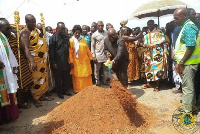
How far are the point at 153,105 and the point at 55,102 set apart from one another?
Answer: 2361 millimetres

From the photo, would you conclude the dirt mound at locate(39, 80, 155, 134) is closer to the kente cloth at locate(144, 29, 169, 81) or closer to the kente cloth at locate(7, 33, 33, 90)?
the kente cloth at locate(7, 33, 33, 90)

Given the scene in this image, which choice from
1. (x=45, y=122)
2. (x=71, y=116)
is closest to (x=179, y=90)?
(x=71, y=116)

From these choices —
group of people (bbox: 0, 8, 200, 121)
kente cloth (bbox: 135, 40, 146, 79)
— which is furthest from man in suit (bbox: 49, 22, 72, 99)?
kente cloth (bbox: 135, 40, 146, 79)

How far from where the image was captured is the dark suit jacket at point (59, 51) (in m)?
4.76

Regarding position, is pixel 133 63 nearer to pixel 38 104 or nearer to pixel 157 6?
pixel 157 6

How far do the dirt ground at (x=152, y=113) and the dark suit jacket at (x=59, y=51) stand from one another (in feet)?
3.12

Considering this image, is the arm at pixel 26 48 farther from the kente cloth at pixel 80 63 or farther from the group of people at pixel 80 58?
the kente cloth at pixel 80 63

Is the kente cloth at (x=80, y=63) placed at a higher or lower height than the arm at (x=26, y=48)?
lower

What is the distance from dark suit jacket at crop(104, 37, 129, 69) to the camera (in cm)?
400

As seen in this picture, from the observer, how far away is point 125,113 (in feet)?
11.3

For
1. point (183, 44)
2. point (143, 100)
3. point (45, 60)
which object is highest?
point (183, 44)

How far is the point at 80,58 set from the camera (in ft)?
16.8

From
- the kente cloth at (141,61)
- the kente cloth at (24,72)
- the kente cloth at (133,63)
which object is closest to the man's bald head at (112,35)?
the kente cloth at (133,63)

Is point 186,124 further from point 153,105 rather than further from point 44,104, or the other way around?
point 44,104
